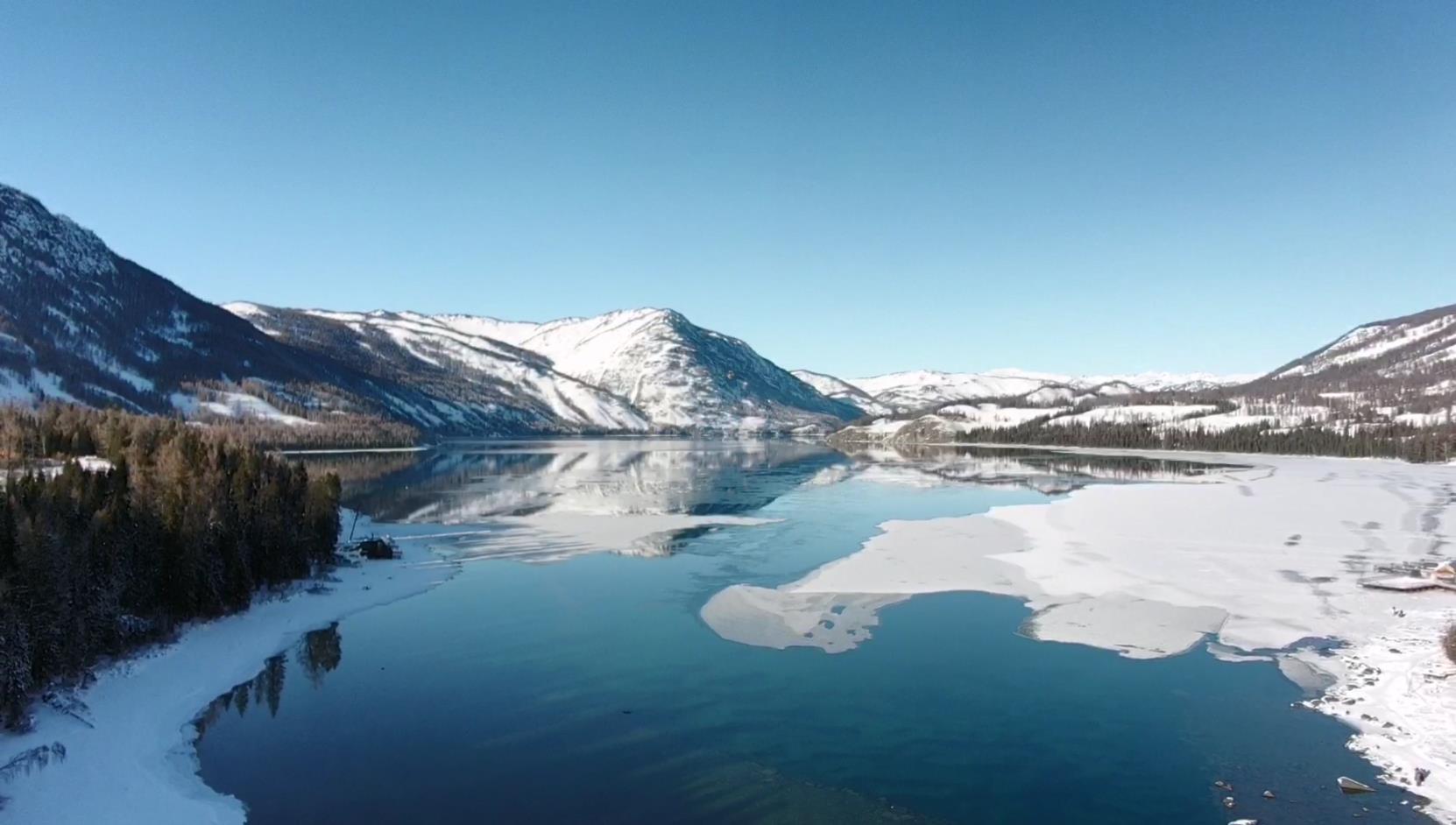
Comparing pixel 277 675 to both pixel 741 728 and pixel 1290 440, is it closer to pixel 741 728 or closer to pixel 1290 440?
pixel 741 728

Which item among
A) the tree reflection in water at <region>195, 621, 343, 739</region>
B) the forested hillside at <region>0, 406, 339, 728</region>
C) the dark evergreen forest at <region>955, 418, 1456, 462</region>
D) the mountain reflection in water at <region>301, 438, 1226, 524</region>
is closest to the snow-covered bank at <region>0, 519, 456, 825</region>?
the tree reflection in water at <region>195, 621, 343, 739</region>

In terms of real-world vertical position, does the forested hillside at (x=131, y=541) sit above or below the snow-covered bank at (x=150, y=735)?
above

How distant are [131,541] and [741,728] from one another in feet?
64.6

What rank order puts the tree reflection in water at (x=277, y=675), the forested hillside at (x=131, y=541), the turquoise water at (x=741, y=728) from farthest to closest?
the tree reflection in water at (x=277, y=675)
the forested hillside at (x=131, y=541)
the turquoise water at (x=741, y=728)

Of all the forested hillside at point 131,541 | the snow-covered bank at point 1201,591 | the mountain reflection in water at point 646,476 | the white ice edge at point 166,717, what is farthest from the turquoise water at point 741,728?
the mountain reflection in water at point 646,476

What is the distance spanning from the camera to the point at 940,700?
19.7 m

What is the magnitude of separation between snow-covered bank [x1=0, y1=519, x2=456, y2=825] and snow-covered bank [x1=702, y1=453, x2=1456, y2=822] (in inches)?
577

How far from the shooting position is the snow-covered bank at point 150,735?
14.5 metres

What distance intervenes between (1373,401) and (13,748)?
25153 centimetres

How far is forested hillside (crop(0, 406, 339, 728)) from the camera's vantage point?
1886 cm

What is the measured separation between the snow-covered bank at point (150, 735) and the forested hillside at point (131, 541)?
86 cm

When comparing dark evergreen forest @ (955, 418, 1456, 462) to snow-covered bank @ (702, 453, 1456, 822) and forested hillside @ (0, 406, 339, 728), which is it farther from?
forested hillside @ (0, 406, 339, 728)

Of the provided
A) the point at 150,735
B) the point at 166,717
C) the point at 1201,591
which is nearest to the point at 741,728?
the point at 150,735

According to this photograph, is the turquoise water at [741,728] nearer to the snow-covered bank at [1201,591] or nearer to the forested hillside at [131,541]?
the snow-covered bank at [1201,591]
